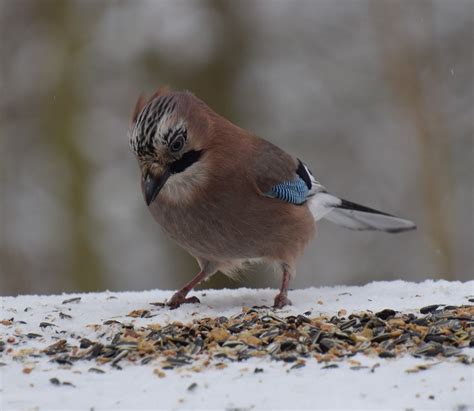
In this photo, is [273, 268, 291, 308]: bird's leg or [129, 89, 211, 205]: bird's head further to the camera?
[273, 268, 291, 308]: bird's leg

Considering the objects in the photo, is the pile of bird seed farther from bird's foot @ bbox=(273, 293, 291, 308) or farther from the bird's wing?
the bird's wing

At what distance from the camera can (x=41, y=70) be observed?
427 inches

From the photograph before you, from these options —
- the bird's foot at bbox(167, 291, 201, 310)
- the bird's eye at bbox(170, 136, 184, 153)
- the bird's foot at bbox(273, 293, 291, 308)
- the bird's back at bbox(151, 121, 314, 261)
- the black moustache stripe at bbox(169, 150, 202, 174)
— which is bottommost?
the bird's foot at bbox(167, 291, 201, 310)

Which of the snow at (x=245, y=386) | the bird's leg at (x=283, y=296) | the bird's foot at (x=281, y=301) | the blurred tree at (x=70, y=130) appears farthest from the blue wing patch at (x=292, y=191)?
the blurred tree at (x=70, y=130)

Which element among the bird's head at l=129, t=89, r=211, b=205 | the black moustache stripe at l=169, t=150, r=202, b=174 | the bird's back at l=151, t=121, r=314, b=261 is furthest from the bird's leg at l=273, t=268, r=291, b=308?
the black moustache stripe at l=169, t=150, r=202, b=174

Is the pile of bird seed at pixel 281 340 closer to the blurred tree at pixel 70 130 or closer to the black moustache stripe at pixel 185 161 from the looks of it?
the black moustache stripe at pixel 185 161

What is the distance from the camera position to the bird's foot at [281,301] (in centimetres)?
550

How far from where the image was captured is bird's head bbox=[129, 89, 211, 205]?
5.11m

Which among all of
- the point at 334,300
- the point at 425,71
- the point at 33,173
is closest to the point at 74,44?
the point at 33,173

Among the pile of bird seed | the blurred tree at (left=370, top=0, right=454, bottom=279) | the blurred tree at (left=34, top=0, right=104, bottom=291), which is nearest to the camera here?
the pile of bird seed

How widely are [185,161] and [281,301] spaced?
1032 mm

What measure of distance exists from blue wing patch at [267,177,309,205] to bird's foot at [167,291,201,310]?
82cm

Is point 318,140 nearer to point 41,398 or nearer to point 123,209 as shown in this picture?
point 123,209

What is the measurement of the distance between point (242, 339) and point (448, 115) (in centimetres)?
686
